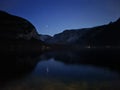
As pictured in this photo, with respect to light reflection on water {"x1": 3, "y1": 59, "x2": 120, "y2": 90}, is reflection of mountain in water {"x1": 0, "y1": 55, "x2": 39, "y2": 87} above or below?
above

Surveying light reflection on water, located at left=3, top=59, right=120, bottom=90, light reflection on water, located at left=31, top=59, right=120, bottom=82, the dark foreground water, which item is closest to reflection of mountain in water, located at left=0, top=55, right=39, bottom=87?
the dark foreground water

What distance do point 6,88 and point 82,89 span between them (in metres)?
10.5

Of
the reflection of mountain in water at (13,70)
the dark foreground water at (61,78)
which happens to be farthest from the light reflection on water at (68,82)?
the reflection of mountain in water at (13,70)

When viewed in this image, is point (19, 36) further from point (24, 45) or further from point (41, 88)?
point (41, 88)

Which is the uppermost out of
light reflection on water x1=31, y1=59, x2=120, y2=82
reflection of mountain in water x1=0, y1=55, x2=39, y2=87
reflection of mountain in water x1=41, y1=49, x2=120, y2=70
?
reflection of mountain in water x1=41, y1=49, x2=120, y2=70

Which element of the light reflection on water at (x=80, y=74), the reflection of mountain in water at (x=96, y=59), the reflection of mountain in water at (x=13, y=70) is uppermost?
the reflection of mountain in water at (x=96, y=59)

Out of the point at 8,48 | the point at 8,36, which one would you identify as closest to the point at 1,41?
the point at 8,48

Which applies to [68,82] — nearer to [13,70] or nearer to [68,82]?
[68,82]

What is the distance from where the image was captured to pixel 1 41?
14362 cm

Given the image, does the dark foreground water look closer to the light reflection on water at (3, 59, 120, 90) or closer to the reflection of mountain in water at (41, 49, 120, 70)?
the light reflection on water at (3, 59, 120, 90)

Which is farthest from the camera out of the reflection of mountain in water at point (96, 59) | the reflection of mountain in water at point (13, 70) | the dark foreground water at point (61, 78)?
the reflection of mountain in water at point (96, 59)

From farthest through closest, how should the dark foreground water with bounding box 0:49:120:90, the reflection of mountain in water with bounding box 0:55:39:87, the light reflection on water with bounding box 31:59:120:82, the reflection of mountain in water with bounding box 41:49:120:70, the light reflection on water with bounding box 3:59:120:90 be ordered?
the reflection of mountain in water with bounding box 41:49:120:70 → the reflection of mountain in water with bounding box 0:55:39:87 → the light reflection on water with bounding box 31:59:120:82 → the dark foreground water with bounding box 0:49:120:90 → the light reflection on water with bounding box 3:59:120:90

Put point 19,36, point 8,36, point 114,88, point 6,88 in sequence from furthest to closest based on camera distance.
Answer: point 19,36
point 8,36
point 6,88
point 114,88

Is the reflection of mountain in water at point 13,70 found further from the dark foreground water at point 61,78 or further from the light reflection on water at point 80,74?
the light reflection on water at point 80,74
